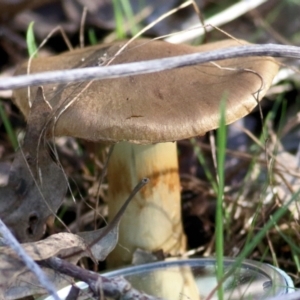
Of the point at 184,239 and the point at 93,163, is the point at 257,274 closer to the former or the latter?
the point at 184,239

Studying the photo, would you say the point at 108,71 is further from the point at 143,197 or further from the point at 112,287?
the point at 143,197

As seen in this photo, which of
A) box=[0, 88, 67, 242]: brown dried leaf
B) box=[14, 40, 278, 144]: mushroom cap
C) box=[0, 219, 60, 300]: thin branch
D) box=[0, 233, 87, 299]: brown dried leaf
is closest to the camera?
box=[0, 219, 60, 300]: thin branch

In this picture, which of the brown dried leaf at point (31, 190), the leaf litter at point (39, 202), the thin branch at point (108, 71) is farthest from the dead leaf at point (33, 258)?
the thin branch at point (108, 71)

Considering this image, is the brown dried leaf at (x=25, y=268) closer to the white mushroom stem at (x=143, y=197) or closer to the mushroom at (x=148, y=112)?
the mushroom at (x=148, y=112)

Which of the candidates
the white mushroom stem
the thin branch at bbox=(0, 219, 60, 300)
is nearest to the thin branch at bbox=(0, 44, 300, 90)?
the thin branch at bbox=(0, 219, 60, 300)

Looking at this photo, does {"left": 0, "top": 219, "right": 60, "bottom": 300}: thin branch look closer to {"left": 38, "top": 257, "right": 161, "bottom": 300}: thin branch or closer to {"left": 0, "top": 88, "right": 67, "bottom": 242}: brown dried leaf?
{"left": 38, "top": 257, "right": 161, "bottom": 300}: thin branch

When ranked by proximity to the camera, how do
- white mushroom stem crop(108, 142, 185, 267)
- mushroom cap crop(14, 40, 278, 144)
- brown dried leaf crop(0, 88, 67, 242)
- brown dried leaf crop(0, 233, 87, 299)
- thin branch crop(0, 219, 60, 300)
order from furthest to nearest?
white mushroom stem crop(108, 142, 185, 267)
brown dried leaf crop(0, 88, 67, 242)
mushroom cap crop(14, 40, 278, 144)
brown dried leaf crop(0, 233, 87, 299)
thin branch crop(0, 219, 60, 300)
